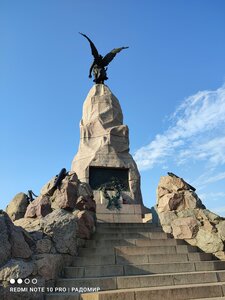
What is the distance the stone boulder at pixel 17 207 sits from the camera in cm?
983

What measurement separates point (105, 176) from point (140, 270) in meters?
7.11

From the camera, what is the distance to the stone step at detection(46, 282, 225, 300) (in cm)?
512

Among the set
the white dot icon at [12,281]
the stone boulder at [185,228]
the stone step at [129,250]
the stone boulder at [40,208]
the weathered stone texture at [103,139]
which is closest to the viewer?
the white dot icon at [12,281]

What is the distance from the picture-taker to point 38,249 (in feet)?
19.7

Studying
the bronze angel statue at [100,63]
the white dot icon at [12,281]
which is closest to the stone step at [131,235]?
the white dot icon at [12,281]

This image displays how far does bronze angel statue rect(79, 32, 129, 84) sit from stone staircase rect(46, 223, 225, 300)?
39.5ft

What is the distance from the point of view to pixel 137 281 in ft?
19.5

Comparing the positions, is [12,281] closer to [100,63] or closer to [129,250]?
[129,250]

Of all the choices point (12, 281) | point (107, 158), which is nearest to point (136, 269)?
point (12, 281)

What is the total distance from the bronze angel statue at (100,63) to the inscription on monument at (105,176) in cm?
754

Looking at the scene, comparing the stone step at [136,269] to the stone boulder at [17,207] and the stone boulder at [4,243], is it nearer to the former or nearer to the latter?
the stone boulder at [4,243]

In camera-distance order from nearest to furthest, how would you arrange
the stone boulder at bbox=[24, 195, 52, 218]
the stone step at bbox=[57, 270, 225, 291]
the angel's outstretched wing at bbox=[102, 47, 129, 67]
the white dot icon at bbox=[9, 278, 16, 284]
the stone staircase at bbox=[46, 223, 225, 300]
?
the white dot icon at bbox=[9, 278, 16, 284]
the stone staircase at bbox=[46, 223, 225, 300]
the stone step at bbox=[57, 270, 225, 291]
the stone boulder at bbox=[24, 195, 52, 218]
the angel's outstretched wing at bbox=[102, 47, 129, 67]

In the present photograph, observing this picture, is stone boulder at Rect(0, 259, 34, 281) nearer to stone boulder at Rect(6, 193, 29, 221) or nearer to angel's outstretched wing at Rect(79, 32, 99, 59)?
stone boulder at Rect(6, 193, 29, 221)

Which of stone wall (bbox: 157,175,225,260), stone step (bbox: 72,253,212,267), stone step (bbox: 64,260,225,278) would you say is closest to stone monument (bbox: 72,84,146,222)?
stone wall (bbox: 157,175,225,260)
